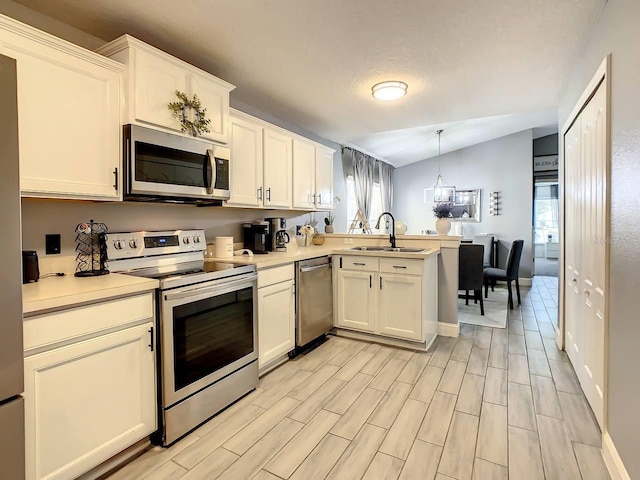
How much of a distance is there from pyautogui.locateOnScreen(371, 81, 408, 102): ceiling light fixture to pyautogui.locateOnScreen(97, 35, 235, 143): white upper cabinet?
139 centimetres

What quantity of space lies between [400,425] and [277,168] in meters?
2.41

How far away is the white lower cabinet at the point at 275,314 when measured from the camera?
2.63 m

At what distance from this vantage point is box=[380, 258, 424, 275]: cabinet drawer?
3.12 m

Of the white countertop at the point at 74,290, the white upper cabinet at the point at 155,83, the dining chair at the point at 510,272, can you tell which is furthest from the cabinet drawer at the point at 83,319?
the dining chair at the point at 510,272

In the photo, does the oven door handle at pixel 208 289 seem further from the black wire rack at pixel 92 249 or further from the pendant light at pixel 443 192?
the pendant light at pixel 443 192

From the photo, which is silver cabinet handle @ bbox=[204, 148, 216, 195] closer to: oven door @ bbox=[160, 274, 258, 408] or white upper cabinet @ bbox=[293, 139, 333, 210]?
oven door @ bbox=[160, 274, 258, 408]

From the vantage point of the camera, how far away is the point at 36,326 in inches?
53.5

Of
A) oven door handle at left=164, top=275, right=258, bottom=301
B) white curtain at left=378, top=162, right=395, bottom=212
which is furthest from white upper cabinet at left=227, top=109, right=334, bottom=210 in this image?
white curtain at left=378, top=162, right=395, bottom=212

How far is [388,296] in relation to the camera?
3.30 meters

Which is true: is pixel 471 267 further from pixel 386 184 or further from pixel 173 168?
pixel 173 168

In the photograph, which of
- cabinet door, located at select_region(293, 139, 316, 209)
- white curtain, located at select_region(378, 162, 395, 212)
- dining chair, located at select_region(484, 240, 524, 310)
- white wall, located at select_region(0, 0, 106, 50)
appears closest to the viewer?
white wall, located at select_region(0, 0, 106, 50)

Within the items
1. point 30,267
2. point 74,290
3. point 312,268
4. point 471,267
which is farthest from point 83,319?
point 471,267

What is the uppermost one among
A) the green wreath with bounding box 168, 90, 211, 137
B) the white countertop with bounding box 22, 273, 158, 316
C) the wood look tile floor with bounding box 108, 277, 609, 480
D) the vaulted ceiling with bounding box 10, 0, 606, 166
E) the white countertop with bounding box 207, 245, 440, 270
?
the vaulted ceiling with bounding box 10, 0, 606, 166

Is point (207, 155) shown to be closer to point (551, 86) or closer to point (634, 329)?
point (634, 329)
